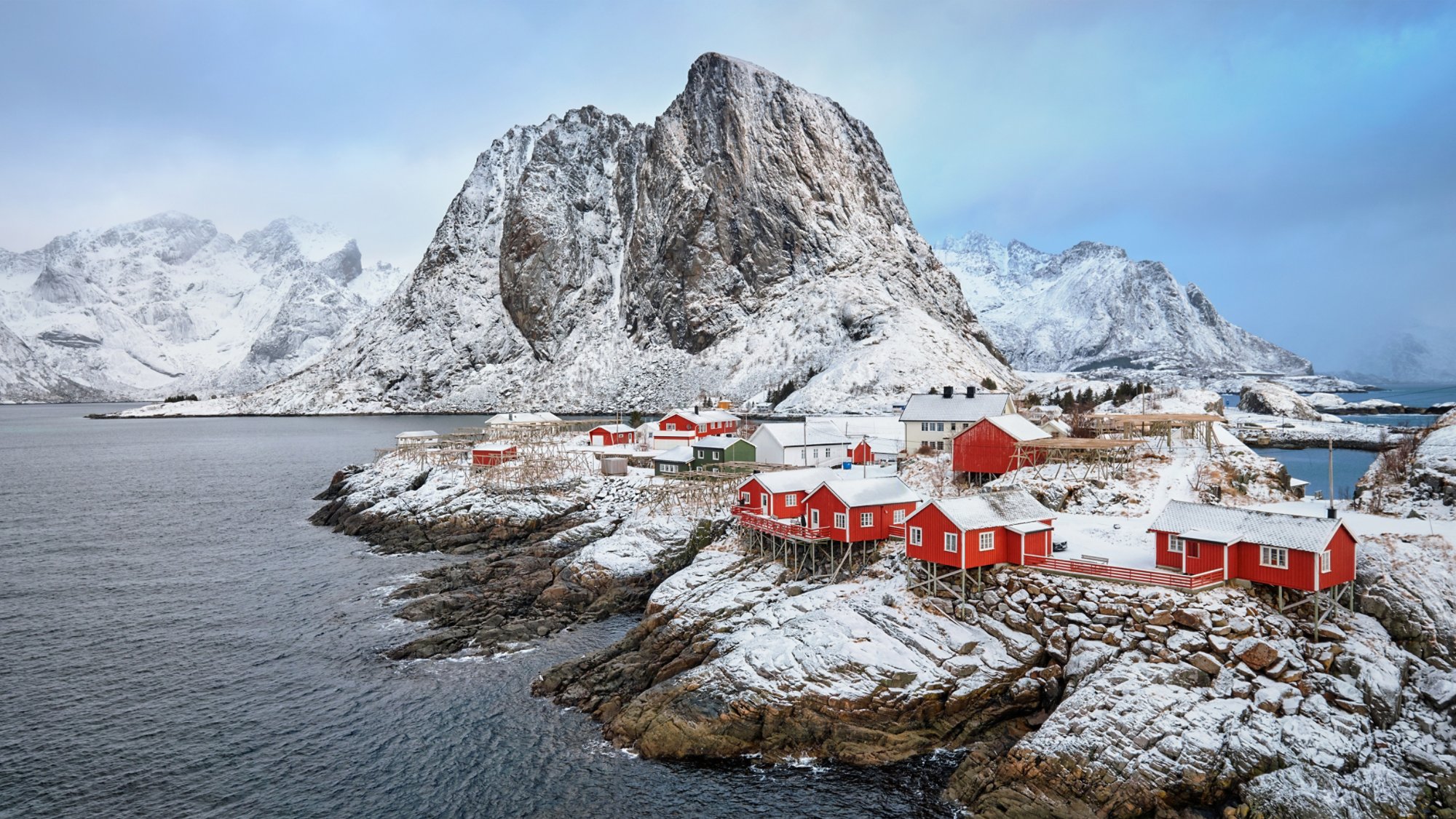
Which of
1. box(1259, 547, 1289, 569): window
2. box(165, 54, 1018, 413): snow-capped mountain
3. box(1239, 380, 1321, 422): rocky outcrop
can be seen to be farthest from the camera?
box(165, 54, 1018, 413): snow-capped mountain

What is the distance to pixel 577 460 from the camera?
65.9m

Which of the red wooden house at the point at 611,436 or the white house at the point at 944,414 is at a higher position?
the white house at the point at 944,414

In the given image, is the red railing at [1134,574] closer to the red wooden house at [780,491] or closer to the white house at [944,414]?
the red wooden house at [780,491]

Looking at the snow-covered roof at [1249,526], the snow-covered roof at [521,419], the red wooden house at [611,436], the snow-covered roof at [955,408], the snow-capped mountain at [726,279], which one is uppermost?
the snow-capped mountain at [726,279]

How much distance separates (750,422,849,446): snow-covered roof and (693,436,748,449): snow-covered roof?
2.11 m

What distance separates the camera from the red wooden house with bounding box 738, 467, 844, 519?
130 feet

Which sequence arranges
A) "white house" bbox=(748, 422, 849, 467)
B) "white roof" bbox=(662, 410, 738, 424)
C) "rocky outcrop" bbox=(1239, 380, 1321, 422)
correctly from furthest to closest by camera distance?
1. "rocky outcrop" bbox=(1239, 380, 1321, 422)
2. "white roof" bbox=(662, 410, 738, 424)
3. "white house" bbox=(748, 422, 849, 467)

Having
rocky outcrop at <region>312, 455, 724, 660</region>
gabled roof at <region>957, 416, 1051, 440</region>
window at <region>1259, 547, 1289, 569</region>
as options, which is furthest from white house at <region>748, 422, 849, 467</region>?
window at <region>1259, 547, 1289, 569</region>

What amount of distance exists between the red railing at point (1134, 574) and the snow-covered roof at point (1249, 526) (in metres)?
1.41

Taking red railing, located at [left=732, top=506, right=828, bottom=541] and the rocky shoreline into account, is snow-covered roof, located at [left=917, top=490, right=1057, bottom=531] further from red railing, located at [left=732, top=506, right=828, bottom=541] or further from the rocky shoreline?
red railing, located at [left=732, top=506, right=828, bottom=541]

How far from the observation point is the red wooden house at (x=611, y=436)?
256ft

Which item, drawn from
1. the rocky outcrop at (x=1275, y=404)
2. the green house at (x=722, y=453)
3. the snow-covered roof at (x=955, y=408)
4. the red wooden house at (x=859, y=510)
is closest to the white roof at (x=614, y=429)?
the green house at (x=722, y=453)

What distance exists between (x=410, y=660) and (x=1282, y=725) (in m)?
31.4

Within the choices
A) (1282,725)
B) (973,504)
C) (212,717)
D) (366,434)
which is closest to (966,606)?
(973,504)
